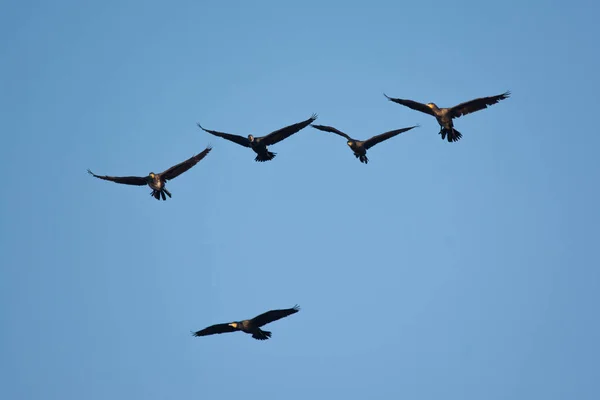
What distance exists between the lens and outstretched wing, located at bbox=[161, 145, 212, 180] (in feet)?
152

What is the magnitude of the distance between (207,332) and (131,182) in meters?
8.47

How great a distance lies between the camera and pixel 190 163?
46.8 metres

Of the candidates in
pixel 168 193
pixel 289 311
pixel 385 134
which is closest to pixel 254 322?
pixel 289 311

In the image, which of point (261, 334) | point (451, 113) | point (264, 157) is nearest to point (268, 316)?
point (261, 334)

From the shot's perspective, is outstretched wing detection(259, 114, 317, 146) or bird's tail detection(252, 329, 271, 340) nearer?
bird's tail detection(252, 329, 271, 340)

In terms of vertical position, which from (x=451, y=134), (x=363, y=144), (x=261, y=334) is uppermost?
(x=363, y=144)

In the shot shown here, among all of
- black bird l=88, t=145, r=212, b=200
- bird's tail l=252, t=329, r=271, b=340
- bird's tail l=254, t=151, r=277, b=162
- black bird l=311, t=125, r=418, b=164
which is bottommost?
bird's tail l=252, t=329, r=271, b=340

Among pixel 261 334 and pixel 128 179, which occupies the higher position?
pixel 128 179

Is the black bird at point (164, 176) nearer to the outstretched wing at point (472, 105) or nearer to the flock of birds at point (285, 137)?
the flock of birds at point (285, 137)

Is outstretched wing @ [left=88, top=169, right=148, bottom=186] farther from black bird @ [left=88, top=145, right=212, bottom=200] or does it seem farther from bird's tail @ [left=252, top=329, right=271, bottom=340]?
bird's tail @ [left=252, top=329, right=271, bottom=340]

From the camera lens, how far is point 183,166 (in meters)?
46.8

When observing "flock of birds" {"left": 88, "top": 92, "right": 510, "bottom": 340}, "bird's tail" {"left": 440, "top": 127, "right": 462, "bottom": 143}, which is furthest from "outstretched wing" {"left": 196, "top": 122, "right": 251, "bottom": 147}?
"bird's tail" {"left": 440, "top": 127, "right": 462, "bottom": 143}

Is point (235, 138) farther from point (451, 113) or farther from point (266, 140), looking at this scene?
point (451, 113)

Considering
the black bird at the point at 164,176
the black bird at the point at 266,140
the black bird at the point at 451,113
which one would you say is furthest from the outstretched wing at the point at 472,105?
the black bird at the point at 164,176
